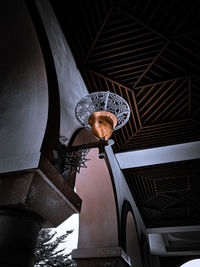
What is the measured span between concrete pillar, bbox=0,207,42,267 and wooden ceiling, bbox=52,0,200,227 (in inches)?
99.0

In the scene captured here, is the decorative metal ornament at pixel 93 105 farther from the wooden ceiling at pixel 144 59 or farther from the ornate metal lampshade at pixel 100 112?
the wooden ceiling at pixel 144 59

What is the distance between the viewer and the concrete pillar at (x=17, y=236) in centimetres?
150

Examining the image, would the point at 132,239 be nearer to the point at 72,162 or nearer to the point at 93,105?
the point at 72,162

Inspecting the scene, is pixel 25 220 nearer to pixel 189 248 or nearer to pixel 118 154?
pixel 118 154

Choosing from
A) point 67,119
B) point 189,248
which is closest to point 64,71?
point 67,119

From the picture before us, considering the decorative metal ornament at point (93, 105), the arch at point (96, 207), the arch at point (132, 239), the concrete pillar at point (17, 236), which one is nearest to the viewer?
the concrete pillar at point (17, 236)

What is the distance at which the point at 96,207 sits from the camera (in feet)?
14.3

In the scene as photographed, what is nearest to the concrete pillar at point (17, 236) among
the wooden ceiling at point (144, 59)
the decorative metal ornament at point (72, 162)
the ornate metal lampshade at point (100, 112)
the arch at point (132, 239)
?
the decorative metal ornament at point (72, 162)

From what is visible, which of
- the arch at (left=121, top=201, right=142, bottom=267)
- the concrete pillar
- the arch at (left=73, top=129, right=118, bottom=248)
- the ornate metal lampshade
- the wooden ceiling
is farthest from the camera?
the arch at (left=121, top=201, right=142, bottom=267)

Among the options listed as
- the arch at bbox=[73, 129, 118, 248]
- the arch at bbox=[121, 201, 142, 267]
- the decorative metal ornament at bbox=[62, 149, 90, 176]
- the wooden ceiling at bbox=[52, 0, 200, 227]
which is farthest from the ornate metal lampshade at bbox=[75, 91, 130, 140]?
the arch at bbox=[121, 201, 142, 267]

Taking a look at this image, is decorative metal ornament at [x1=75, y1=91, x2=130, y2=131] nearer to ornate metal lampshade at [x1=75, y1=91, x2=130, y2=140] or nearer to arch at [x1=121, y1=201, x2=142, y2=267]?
ornate metal lampshade at [x1=75, y1=91, x2=130, y2=140]

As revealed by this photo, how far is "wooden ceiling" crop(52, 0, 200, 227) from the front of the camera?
116 inches

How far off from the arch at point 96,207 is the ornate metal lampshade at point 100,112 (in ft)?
5.87

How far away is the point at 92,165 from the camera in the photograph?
4414 millimetres
